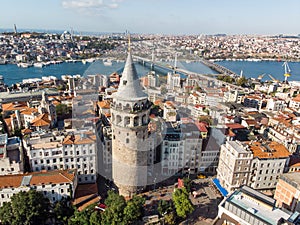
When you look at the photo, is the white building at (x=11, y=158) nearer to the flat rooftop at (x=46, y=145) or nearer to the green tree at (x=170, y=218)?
the flat rooftop at (x=46, y=145)

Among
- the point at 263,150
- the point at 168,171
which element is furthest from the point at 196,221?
the point at 263,150

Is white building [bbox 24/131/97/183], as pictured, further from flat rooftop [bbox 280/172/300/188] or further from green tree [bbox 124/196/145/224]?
flat rooftop [bbox 280/172/300/188]

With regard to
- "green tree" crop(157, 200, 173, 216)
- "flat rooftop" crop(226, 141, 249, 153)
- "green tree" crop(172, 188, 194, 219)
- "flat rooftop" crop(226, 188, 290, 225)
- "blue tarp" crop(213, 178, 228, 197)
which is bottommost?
"blue tarp" crop(213, 178, 228, 197)

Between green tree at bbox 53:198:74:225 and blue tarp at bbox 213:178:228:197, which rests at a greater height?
green tree at bbox 53:198:74:225

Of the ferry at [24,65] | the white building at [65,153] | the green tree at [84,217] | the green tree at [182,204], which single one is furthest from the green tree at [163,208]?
the ferry at [24,65]

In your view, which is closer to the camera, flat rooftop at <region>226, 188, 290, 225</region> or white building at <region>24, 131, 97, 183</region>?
flat rooftop at <region>226, 188, 290, 225</region>

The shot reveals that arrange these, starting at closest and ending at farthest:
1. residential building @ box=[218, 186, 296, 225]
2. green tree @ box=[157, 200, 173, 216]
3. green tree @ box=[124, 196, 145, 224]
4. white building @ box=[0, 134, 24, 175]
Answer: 1. residential building @ box=[218, 186, 296, 225]
2. green tree @ box=[124, 196, 145, 224]
3. green tree @ box=[157, 200, 173, 216]
4. white building @ box=[0, 134, 24, 175]

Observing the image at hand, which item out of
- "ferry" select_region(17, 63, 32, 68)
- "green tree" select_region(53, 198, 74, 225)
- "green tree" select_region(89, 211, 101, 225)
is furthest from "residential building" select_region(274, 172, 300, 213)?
"ferry" select_region(17, 63, 32, 68)
